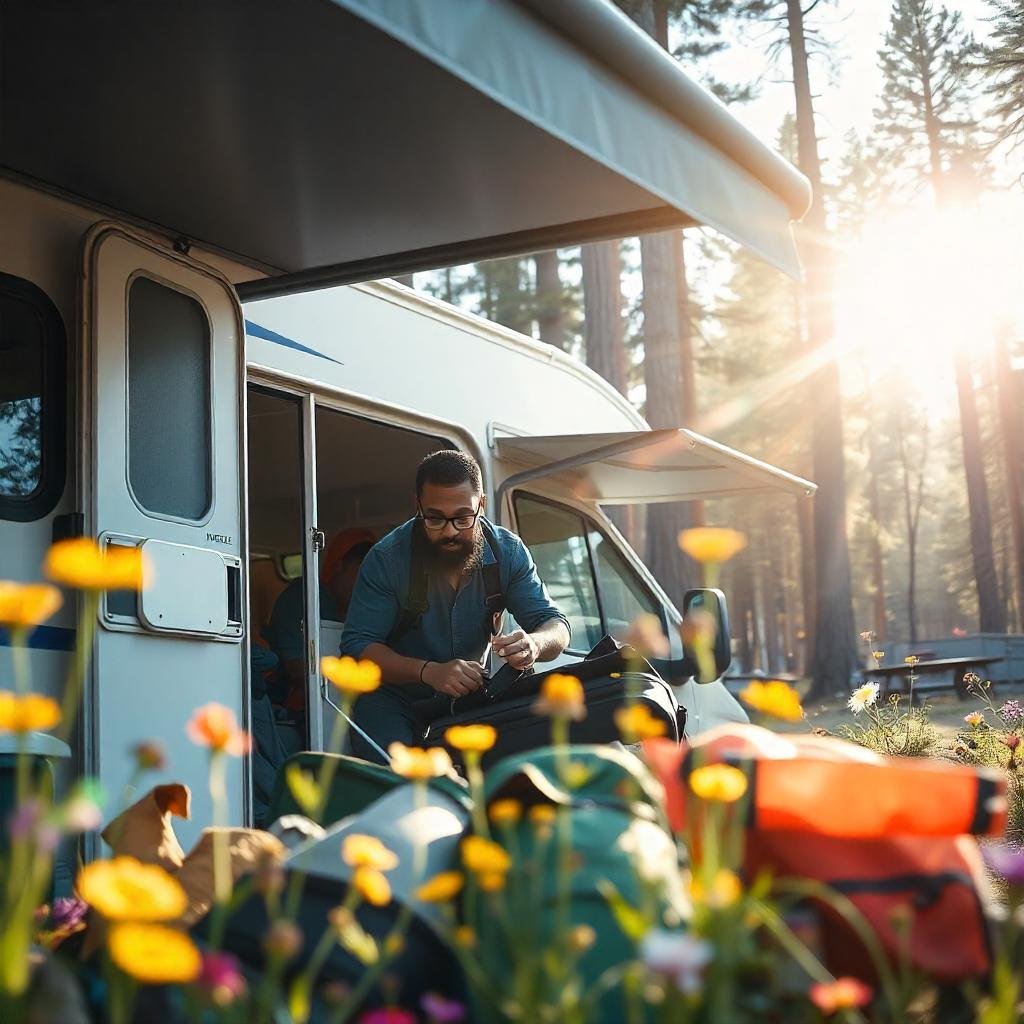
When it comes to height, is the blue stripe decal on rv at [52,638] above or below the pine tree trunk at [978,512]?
below

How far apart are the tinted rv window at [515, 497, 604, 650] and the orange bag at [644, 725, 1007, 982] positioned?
18.4 feet

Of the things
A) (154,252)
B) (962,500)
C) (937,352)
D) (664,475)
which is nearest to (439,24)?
(154,252)

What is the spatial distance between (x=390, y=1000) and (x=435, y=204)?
3.38 metres

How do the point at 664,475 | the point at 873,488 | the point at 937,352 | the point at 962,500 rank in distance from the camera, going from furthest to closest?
the point at 962,500 < the point at 873,488 < the point at 937,352 < the point at 664,475

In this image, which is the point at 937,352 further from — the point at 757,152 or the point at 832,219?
the point at 757,152

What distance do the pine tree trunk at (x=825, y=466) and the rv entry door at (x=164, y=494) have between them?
15199mm

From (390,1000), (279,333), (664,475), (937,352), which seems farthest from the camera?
(937,352)

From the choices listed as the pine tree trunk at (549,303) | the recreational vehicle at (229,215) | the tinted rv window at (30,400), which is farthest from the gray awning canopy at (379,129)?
the pine tree trunk at (549,303)

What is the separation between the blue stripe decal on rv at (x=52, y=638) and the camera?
3.56 m

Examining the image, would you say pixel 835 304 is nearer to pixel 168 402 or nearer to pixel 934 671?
pixel 934 671

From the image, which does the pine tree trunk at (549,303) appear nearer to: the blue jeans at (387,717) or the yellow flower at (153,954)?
the blue jeans at (387,717)

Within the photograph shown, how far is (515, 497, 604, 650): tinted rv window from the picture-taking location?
7.03 m

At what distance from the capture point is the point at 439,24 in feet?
8.27

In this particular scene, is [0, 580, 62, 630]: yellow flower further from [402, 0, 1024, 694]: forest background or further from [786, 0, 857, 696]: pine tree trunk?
[786, 0, 857, 696]: pine tree trunk
